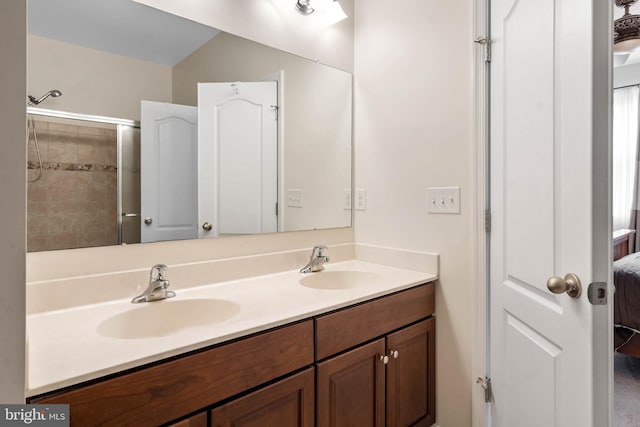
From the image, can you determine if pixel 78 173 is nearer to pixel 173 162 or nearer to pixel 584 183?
pixel 173 162

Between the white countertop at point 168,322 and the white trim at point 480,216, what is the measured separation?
232 mm

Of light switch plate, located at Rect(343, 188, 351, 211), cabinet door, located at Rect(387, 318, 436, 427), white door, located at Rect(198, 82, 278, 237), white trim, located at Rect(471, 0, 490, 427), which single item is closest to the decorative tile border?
Result: white door, located at Rect(198, 82, 278, 237)

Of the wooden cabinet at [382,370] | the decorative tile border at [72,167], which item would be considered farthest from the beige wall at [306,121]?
the wooden cabinet at [382,370]

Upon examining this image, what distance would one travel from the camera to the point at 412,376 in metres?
1.49

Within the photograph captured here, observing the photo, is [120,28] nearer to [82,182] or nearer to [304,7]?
[82,182]

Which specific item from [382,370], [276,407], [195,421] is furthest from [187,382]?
[382,370]

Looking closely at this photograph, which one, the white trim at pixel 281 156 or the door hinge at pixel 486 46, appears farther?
the white trim at pixel 281 156

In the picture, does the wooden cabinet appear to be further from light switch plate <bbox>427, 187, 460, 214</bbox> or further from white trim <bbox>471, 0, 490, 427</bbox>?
light switch plate <bbox>427, 187, 460, 214</bbox>

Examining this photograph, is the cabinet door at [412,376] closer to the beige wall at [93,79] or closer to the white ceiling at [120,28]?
the beige wall at [93,79]

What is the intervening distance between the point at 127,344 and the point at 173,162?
80 centimetres

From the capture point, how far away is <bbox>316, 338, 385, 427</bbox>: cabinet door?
1164 millimetres

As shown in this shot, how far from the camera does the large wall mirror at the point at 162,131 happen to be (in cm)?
116

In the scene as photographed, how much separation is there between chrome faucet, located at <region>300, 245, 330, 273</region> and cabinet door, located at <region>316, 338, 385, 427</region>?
1.70ft

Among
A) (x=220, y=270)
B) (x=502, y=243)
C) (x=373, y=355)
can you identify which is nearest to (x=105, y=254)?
(x=220, y=270)
